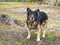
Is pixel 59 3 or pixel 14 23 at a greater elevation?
pixel 14 23

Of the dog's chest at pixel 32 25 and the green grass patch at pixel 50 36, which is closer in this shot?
the dog's chest at pixel 32 25

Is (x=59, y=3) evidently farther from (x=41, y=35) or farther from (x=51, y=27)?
(x=41, y=35)

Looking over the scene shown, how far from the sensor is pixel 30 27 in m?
10.3

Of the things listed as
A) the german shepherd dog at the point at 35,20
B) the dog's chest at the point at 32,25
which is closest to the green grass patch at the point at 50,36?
the german shepherd dog at the point at 35,20

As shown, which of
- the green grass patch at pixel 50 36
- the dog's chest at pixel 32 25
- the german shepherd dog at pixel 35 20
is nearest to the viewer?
the german shepherd dog at pixel 35 20

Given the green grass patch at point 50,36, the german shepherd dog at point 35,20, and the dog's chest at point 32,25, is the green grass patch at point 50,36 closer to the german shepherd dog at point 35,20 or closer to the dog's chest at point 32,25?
the german shepherd dog at point 35,20

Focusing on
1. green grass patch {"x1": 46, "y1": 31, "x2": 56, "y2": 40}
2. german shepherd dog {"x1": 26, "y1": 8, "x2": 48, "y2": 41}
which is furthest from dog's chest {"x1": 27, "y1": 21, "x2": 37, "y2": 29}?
green grass patch {"x1": 46, "y1": 31, "x2": 56, "y2": 40}

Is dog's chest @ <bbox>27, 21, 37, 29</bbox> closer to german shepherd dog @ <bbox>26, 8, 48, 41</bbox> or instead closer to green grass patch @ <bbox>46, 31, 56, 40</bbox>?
german shepherd dog @ <bbox>26, 8, 48, 41</bbox>

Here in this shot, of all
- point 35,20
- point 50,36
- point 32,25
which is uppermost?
point 35,20

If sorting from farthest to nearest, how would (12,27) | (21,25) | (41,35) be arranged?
(21,25) < (12,27) < (41,35)

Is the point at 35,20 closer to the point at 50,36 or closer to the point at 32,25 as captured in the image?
the point at 32,25

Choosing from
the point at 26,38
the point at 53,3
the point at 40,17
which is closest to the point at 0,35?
the point at 26,38

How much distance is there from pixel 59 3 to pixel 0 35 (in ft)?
51.8

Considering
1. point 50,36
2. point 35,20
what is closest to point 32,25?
point 35,20
